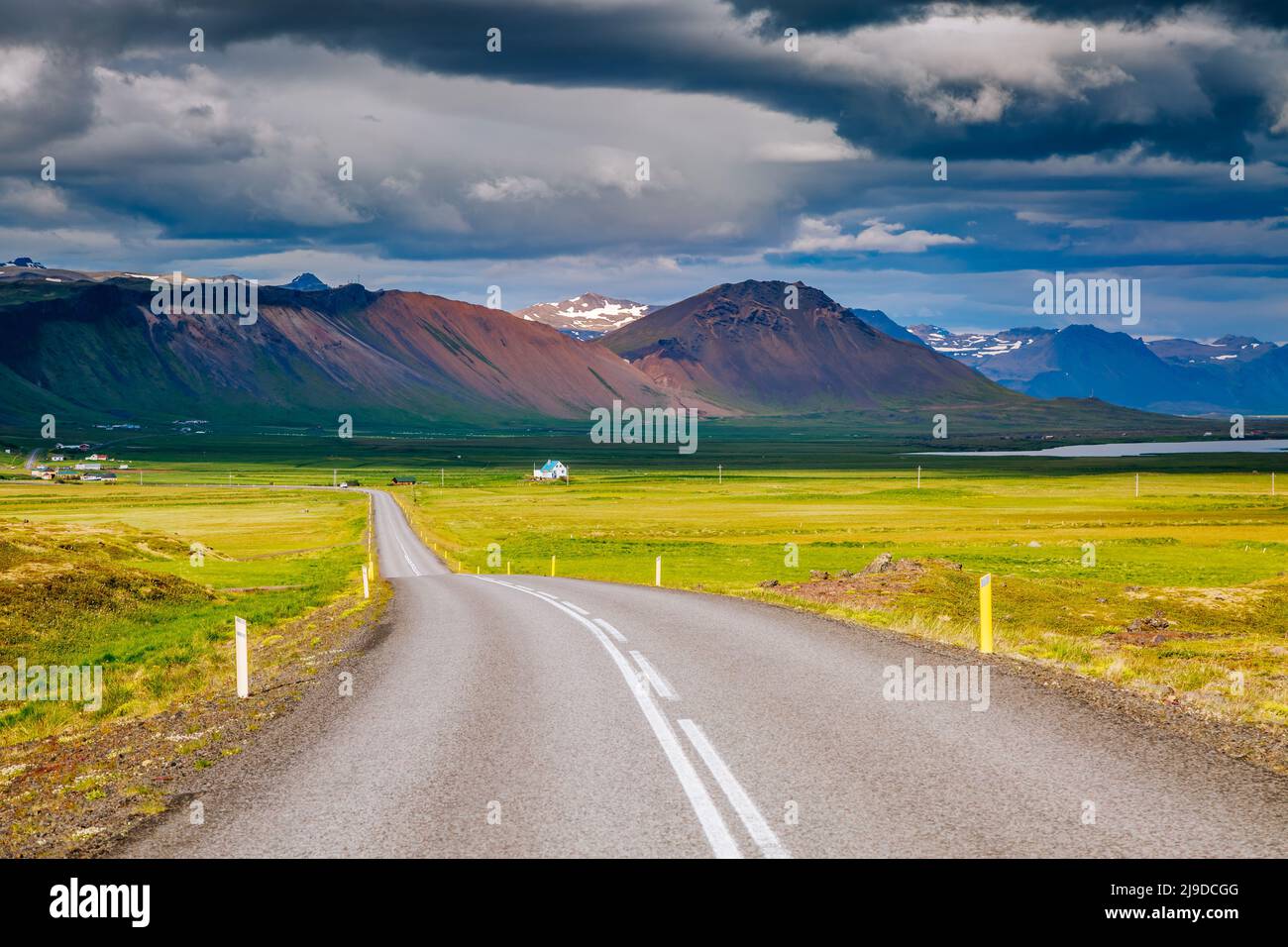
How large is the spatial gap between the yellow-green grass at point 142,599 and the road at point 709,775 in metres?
7.24

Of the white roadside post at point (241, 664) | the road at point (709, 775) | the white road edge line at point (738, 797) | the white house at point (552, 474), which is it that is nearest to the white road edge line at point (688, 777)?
the road at point (709, 775)

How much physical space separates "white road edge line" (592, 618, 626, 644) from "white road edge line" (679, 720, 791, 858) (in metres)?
8.03

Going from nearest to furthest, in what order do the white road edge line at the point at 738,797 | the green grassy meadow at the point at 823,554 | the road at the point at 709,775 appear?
1. the white road edge line at the point at 738,797
2. the road at the point at 709,775
3. the green grassy meadow at the point at 823,554

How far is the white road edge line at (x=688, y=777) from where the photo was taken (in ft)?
25.6

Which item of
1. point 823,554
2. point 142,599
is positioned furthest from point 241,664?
point 823,554

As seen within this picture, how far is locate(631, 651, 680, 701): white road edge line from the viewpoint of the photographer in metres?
13.8

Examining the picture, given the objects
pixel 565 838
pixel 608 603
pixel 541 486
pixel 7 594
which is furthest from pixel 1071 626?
pixel 541 486

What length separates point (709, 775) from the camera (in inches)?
382

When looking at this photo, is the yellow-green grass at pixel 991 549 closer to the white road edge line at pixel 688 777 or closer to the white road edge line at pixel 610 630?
the white road edge line at pixel 610 630

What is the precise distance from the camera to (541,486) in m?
163

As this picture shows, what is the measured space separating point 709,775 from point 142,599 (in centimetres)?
3457

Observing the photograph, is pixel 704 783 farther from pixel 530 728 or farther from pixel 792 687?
pixel 792 687

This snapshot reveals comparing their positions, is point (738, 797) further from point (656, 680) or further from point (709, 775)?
point (656, 680)

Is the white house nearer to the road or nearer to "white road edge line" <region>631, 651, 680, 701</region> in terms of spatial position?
"white road edge line" <region>631, 651, 680, 701</region>
